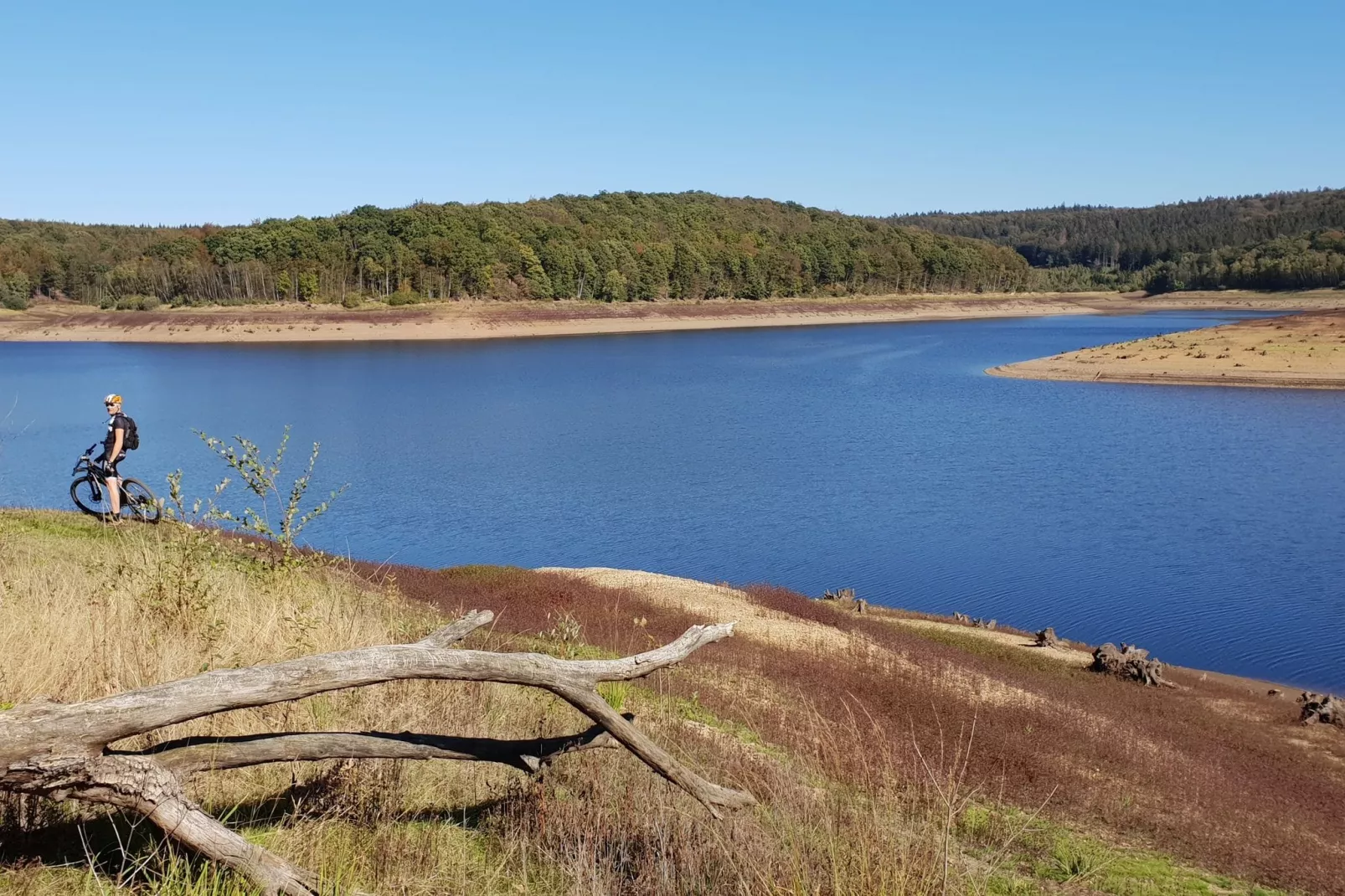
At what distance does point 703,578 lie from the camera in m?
22.4

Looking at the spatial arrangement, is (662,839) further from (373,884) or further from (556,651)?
(556,651)

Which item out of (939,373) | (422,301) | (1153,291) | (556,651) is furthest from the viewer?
(1153,291)

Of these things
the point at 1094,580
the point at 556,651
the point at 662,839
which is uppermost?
the point at 662,839

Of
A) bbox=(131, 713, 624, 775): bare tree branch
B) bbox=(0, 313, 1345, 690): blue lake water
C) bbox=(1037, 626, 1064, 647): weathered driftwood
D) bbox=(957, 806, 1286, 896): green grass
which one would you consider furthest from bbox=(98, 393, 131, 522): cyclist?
bbox=(1037, 626, 1064, 647): weathered driftwood

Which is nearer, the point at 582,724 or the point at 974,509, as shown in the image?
the point at 582,724

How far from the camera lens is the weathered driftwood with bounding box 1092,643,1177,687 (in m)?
15.2

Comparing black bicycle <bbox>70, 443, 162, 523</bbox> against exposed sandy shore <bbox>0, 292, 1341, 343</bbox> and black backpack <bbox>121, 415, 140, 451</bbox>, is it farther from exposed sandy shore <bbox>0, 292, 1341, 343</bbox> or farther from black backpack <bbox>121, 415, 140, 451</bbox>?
exposed sandy shore <bbox>0, 292, 1341, 343</bbox>

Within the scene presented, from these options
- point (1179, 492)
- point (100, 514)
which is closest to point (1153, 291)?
point (1179, 492)

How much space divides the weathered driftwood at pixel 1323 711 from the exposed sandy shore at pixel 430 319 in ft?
303

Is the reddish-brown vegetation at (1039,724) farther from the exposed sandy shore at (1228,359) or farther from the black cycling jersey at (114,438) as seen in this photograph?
the exposed sandy shore at (1228,359)

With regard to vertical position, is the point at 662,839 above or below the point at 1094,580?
above

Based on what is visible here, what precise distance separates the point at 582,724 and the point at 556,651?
265 centimetres

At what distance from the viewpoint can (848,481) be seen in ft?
106

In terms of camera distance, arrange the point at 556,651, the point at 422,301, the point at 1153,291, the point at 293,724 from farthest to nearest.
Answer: the point at 1153,291 < the point at 422,301 < the point at 556,651 < the point at 293,724
